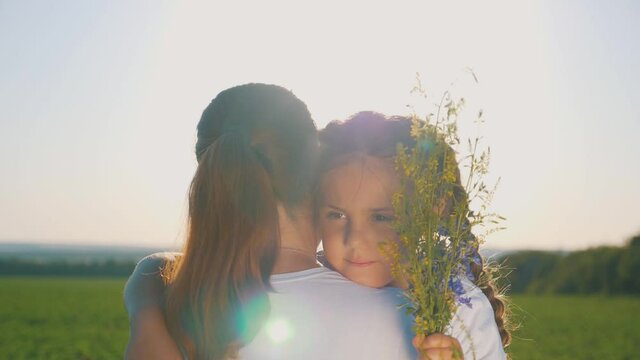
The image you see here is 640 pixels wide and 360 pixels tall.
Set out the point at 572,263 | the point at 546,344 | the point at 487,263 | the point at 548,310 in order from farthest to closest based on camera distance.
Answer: the point at 572,263, the point at 548,310, the point at 546,344, the point at 487,263

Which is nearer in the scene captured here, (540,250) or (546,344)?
(546,344)

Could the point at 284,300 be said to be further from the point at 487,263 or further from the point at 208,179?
the point at 487,263

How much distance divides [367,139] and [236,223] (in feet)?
2.94

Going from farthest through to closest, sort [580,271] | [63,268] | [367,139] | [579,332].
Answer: [63,268] → [580,271] → [579,332] → [367,139]

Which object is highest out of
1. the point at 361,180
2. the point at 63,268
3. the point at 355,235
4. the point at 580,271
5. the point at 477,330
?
the point at 361,180

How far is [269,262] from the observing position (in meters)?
2.45

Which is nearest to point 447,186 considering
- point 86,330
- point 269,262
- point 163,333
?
point 269,262

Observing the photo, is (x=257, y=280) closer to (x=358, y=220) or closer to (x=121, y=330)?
(x=358, y=220)

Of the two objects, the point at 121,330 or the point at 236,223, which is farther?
the point at 121,330

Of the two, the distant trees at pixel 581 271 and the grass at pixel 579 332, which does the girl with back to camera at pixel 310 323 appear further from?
the distant trees at pixel 581 271

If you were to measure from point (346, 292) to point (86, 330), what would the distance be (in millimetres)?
20332

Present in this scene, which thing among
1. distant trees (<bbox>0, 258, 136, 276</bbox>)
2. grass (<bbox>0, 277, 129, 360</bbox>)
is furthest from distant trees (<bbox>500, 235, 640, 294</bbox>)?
distant trees (<bbox>0, 258, 136, 276</bbox>)

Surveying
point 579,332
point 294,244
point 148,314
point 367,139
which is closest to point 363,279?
point 294,244

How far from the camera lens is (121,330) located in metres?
21.7
